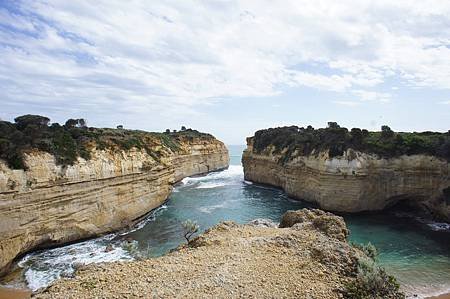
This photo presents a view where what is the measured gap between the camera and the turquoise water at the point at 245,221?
19125mm

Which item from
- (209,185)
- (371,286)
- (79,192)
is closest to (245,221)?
(79,192)

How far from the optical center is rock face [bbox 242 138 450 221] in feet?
101

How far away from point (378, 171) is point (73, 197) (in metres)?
26.4

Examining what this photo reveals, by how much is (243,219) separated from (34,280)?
56.9ft

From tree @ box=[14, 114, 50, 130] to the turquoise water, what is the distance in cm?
1122

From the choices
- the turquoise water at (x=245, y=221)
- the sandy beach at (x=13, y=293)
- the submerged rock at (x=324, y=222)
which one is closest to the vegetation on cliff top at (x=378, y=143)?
the turquoise water at (x=245, y=221)

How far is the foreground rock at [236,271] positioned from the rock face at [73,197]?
435 inches

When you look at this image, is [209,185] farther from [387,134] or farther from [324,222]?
[324,222]

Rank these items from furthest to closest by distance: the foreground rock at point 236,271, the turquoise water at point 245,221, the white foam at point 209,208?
the white foam at point 209,208
the turquoise water at point 245,221
the foreground rock at point 236,271

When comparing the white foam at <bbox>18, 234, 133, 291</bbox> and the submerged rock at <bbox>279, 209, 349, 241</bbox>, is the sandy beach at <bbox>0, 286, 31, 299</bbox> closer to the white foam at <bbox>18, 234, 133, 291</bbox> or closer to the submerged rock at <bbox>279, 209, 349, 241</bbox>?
the white foam at <bbox>18, 234, 133, 291</bbox>

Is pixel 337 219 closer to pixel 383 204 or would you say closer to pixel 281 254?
pixel 281 254

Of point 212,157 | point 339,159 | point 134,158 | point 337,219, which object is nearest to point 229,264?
point 337,219

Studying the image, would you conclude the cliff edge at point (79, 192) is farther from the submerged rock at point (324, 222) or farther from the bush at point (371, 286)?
the bush at point (371, 286)

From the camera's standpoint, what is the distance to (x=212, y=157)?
73500mm
